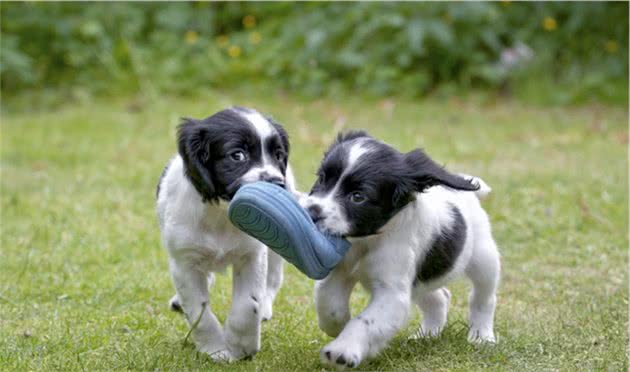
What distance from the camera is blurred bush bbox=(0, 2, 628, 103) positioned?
521 inches

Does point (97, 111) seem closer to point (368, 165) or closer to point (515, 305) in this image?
point (515, 305)

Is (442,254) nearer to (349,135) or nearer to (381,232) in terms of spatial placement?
(381,232)

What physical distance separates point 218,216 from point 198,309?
0.46 m

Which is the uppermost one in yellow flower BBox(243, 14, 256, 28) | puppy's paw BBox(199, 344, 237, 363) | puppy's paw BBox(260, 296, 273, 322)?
puppy's paw BBox(199, 344, 237, 363)

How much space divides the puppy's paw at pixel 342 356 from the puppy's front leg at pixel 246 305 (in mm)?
575

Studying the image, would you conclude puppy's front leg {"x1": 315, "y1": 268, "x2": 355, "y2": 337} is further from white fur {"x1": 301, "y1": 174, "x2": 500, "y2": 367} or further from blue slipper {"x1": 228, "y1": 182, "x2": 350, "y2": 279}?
blue slipper {"x1": 228, "y1": 182, "x2": 350, "y2": 279}

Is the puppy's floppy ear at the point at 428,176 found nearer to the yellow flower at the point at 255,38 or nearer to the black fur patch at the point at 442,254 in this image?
the black fur patch at the point at 442,254

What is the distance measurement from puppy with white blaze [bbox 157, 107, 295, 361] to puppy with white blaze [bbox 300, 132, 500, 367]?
0.28 meters

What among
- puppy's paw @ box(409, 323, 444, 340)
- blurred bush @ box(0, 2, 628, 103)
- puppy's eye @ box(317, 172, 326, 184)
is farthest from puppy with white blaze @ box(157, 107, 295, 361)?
blurred bush @ box(0, 2, 628, 103)

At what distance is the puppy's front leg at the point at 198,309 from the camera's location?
475 centimetres

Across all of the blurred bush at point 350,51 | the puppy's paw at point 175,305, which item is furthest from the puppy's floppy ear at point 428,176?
the blurred bush at point 350,51

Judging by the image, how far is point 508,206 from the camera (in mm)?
8281

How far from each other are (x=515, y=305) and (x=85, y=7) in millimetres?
10041

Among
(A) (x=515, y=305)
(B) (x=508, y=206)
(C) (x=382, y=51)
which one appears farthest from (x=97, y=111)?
(A) (x=515, y=305)
